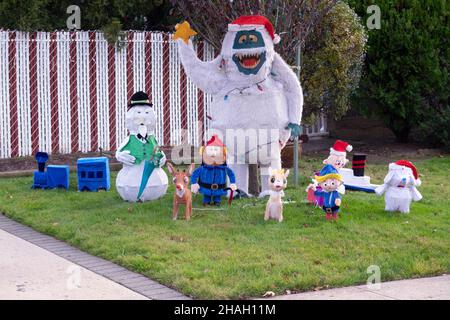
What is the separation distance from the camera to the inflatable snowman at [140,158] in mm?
9961

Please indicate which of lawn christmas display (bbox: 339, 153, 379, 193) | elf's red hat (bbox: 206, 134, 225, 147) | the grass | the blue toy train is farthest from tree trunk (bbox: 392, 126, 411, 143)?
elf's red hat (bbox: 206, 134, 225, 147)

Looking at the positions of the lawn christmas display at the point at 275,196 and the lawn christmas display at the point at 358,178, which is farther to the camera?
the lawn christmas display at the point at 358,178

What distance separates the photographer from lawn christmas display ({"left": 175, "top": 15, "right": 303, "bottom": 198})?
976cm

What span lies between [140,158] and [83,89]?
4.52m

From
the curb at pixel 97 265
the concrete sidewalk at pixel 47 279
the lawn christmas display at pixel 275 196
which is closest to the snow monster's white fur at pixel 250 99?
the lawn christmas display at pixel 275 196

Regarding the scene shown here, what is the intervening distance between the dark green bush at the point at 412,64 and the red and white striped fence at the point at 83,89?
3.12 meters

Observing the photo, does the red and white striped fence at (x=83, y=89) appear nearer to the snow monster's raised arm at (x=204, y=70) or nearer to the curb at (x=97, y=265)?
the snow monster's raised arm at (x=204, y=70)

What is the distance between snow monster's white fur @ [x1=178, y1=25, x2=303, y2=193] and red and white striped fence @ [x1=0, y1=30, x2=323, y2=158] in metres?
4.26

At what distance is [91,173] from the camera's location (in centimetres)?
1101

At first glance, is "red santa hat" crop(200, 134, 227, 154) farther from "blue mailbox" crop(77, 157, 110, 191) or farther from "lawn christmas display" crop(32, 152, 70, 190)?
"lawn christmas display" crop(32, 152, 70, 190)

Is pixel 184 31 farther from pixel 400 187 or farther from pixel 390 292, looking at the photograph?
pixel 390 292

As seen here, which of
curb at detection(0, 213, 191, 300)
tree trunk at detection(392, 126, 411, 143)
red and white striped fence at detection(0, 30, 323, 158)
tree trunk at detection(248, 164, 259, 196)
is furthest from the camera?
tree trunk at detection(392, 126, 411, 143)

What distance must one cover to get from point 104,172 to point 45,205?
1.20 m

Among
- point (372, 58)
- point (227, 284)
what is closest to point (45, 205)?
point (227, 284)
